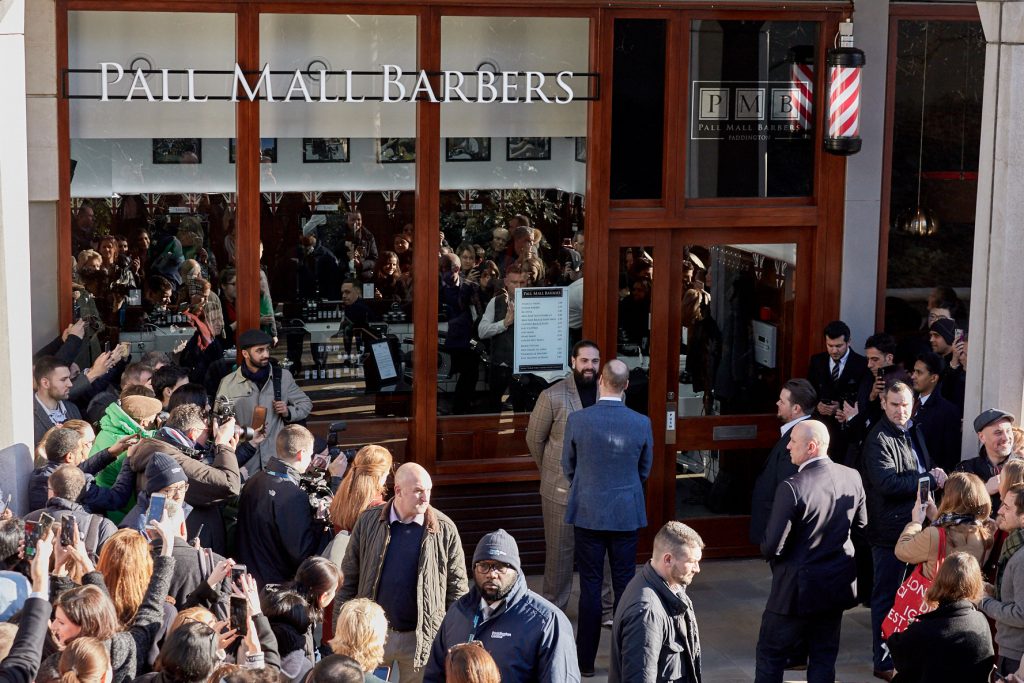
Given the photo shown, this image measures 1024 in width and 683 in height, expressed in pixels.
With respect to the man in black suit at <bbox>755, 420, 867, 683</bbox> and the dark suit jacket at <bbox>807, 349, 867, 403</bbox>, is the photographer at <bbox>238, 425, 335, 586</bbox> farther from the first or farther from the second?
the dark suit jacket at <bbox>807, 349, 867, 403</bbox>

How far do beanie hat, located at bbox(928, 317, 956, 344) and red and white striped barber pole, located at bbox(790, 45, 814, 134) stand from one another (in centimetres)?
177

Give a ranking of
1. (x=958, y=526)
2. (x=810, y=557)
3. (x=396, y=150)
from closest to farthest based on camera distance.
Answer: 1. (x=958, y=526)
2. (x=810, y=557)
3. (x=396, y=150)

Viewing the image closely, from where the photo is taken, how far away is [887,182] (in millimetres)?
11344

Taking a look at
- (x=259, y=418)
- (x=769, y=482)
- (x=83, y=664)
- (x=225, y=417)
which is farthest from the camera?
(x=259, y=418)

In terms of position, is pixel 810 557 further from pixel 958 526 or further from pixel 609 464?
pixel 609 464

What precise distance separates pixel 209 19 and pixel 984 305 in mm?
5542

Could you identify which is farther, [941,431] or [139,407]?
[941,431]

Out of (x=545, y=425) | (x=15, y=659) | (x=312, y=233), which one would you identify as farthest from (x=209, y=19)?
(x=15, y=659)

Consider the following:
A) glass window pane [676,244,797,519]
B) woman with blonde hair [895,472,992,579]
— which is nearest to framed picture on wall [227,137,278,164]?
glass window pane [676,244,797,519]

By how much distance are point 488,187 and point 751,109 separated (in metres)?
2.10

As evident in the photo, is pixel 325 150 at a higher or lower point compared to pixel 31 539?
higher

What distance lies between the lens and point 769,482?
367 inches

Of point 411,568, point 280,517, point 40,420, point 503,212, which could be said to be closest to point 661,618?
point 411,568

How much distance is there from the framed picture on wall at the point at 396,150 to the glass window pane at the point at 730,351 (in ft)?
7.48
